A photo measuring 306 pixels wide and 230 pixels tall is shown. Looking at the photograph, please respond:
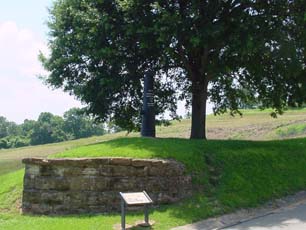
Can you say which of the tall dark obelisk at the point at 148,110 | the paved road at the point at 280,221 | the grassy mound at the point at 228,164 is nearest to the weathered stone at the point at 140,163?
the grassy mound at the point at 228,164

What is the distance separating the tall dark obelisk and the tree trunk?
288 cm

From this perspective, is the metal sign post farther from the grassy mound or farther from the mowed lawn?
the grassy mound

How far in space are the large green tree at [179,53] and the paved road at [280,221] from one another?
5849 millimetres

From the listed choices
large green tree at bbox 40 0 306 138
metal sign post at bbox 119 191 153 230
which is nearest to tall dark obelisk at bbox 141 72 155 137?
large green tree at bbox 40 0 306 138


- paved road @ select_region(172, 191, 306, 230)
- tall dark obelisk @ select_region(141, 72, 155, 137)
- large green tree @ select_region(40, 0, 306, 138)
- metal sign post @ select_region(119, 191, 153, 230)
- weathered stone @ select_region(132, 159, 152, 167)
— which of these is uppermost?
large green tree @ select_region(40, 0, 306, 138)

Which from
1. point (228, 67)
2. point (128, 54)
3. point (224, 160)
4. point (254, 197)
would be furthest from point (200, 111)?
point (254, 197)

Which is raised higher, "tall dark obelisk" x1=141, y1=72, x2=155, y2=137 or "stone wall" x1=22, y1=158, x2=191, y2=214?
"tall dark obelisk" x1=141, y1=72, x2=155, y2=137

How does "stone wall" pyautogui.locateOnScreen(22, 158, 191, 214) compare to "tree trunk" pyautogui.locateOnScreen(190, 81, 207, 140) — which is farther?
"tree trunk" pyautogui.locateOnScreen(190, 81, 207, 140)

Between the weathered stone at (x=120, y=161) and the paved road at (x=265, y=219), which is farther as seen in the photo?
the weathered stone at (x=120, y=161)

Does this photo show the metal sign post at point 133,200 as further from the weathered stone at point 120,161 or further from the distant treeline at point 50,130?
the distant treeline at point 50,130

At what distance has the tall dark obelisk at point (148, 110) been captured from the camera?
1605 cm

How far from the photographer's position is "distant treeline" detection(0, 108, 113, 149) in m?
93.4

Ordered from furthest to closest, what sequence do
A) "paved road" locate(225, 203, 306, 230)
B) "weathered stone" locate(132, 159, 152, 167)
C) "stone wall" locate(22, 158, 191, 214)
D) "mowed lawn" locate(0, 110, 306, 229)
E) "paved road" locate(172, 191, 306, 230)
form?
"weathered stone" locate(132, 159, 152, 167) < "stone wall" locate(22, 158, 191, 214) < "mowed lawn" locate(0, 110, 306, 229) < "paved road" locate(172, 191, 306, 230) < "paved road" locate(225, 203, 306, 230)

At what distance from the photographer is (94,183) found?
1196 cm
